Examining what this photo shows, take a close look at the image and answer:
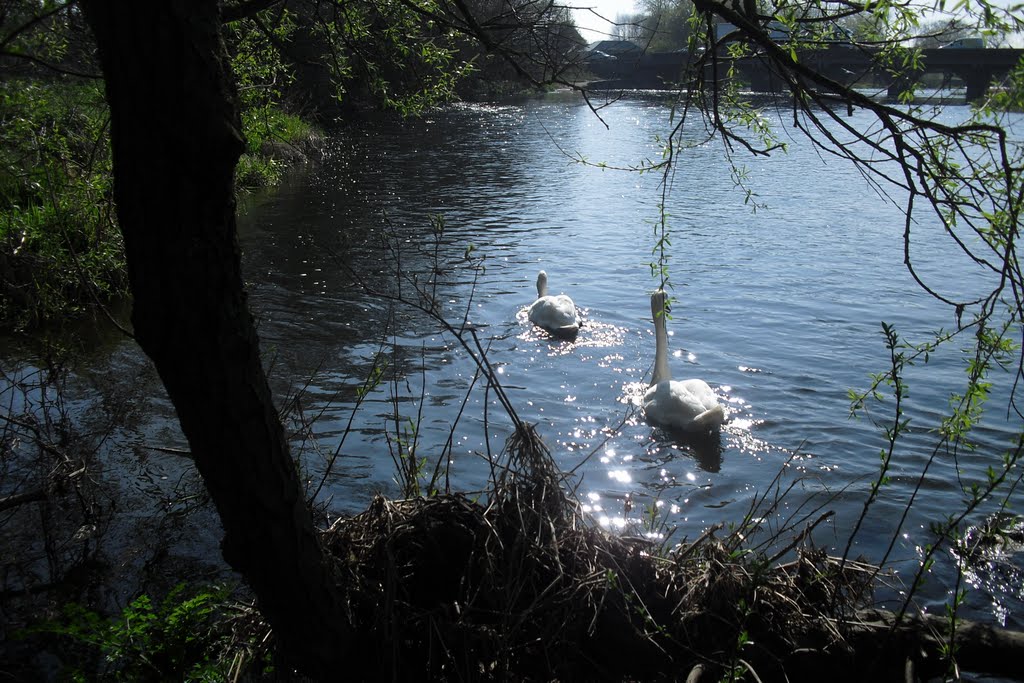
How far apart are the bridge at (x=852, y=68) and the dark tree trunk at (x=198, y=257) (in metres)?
1.74

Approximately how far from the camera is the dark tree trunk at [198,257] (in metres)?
2.09

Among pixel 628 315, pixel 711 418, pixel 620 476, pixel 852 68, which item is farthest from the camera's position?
pixel 852 68

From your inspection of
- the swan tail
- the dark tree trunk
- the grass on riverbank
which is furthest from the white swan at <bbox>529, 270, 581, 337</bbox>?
the dark tree trunk

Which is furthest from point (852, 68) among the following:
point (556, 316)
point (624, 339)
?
point (556, 316)

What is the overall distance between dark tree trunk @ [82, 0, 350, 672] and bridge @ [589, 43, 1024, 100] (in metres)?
1.74

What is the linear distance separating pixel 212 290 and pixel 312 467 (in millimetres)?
4559

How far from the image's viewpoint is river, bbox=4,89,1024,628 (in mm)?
6602

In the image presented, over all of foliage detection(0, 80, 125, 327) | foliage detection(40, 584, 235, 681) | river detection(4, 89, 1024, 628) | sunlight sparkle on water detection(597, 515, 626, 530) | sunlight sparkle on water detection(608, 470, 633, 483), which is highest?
foliage detection(0, 80, 125, 327)

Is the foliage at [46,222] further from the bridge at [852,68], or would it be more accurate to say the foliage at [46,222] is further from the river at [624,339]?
the bridge at [852,68]

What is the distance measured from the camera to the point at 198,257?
2248mm

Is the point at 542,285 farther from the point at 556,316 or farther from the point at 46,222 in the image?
the point at 46,222

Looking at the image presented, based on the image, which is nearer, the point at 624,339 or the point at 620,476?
the point at 620,476

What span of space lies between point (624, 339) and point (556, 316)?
0.96 metres

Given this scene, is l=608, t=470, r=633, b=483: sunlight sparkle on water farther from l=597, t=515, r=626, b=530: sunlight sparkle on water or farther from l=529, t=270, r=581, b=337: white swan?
l=529, t=270, r=581, b=337: white swan
